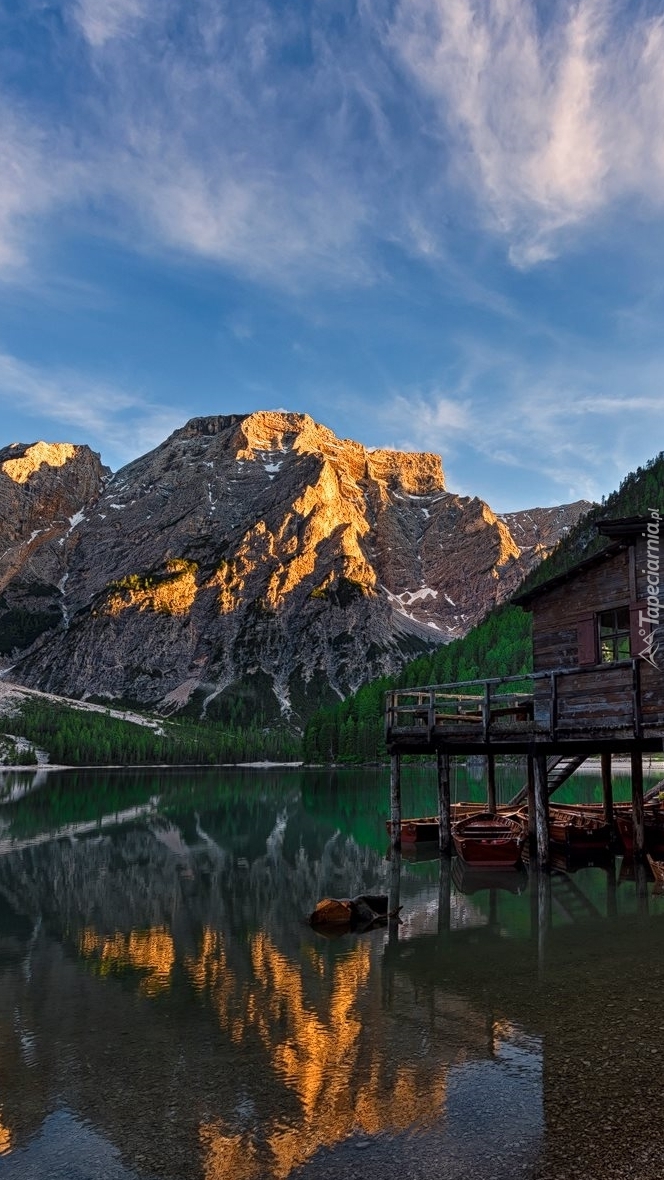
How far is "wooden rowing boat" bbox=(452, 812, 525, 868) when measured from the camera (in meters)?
31.8

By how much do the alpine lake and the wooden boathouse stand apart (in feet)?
16.3

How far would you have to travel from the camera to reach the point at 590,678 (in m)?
28.2

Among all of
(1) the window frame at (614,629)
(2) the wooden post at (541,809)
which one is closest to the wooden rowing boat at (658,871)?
(2) the wooden post at (541,809)

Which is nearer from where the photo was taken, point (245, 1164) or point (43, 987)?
point (245, 1164)

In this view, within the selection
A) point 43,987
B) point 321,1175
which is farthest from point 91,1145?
point 43,987

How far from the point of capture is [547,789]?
32.2 metres

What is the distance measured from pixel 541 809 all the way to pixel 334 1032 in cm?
1998

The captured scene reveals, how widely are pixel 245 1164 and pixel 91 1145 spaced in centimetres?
211

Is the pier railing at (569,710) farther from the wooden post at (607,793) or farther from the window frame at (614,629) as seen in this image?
the wooden post at (607,793)

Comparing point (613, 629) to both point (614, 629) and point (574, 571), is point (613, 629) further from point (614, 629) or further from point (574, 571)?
point (574, 571)

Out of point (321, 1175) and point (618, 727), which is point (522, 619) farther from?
point (321, 1175)

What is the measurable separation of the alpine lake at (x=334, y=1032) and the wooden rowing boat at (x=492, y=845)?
125cm

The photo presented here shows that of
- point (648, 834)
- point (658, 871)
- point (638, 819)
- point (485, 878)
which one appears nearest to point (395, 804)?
point (485, 878)

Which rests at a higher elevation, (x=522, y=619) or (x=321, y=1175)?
(x=522, y=619)
